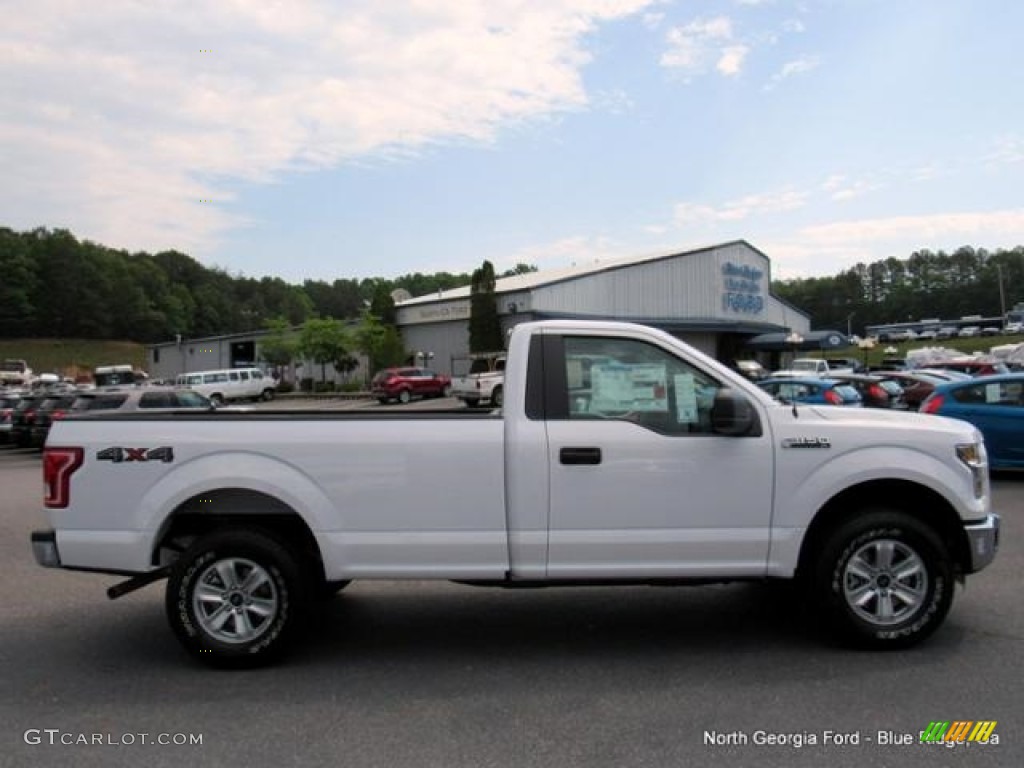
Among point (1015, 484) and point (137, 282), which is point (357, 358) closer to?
point (1015, 484)

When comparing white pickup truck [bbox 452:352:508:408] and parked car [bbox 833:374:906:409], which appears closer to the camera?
parked car [bbox 833:374:906:409]

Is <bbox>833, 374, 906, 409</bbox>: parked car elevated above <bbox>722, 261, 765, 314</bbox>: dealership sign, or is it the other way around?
<bbox>722, 261, 765, 314</bbox>: dealership sign

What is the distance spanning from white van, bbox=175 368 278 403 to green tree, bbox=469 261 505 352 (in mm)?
12799

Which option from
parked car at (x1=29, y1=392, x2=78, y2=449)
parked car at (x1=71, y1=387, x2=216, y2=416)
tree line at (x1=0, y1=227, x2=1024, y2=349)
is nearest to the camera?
parked car at (x1=71, y1=387, x2=216, y2=416)

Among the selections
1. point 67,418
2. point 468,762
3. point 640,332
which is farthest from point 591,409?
point 67,418

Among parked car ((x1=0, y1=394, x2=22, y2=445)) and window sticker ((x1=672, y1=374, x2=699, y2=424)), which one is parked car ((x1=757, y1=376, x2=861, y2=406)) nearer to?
window sticker ((x1=672, y1=374, x2=699, y2=424))

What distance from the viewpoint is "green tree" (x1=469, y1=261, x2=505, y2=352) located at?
45.2m

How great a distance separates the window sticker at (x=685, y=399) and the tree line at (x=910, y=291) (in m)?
146

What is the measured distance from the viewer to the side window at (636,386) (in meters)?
4.79

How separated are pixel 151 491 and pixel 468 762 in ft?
8.15

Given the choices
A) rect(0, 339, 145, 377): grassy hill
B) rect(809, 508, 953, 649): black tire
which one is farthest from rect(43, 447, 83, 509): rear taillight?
rect(0, 339, 145, 377): grassy hill

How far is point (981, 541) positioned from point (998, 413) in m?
8.27

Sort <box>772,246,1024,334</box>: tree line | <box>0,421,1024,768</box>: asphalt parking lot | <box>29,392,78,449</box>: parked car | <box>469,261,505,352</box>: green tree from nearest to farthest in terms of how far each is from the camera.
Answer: <box>0,421,1024,768</box>: asphalt parking lot
<box>29,392,78,449</box>: parked car
<box>469,261,505,352</box>: green tree
<box>772,246,1024,334</box>: tree line

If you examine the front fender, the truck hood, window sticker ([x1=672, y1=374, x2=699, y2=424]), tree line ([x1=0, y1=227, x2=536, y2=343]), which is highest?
tree line ([x1=0, y1=227, x2=536, y2=343])
